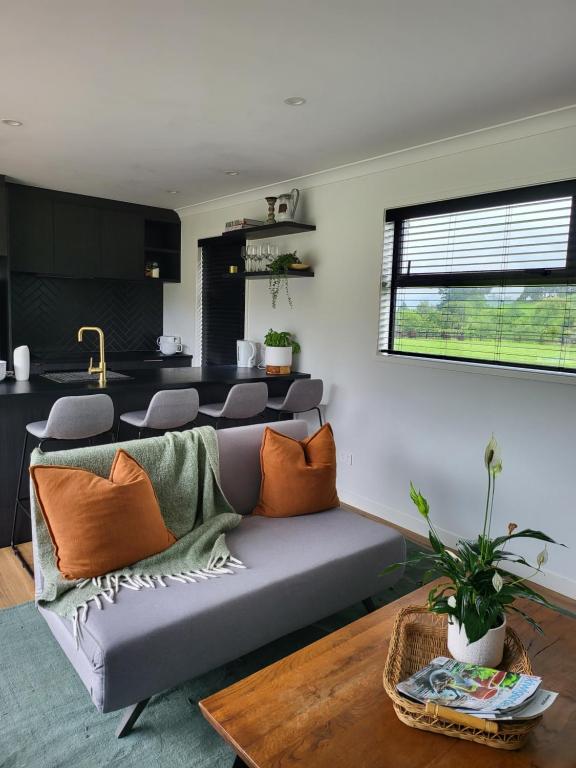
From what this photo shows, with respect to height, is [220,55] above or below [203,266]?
above

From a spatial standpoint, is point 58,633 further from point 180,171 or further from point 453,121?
point 180,171

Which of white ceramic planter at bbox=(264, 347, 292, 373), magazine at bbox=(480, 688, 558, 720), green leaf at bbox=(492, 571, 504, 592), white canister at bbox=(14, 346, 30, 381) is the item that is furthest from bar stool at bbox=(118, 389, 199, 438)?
magazine at bbox=(480, 688, 558, 720)

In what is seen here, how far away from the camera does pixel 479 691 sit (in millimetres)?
1430

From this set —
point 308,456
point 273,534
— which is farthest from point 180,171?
point 273,534

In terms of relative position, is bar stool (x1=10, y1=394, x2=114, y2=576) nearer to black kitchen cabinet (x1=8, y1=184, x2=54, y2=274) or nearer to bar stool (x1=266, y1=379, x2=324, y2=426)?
bar stool (x1=266, y1=379, x2=324, y2=426)

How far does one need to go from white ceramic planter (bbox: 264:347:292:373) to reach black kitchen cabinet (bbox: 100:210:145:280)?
2.21 metres

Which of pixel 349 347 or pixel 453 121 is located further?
pixel 349 347

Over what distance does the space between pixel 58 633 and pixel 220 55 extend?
94.6 inches

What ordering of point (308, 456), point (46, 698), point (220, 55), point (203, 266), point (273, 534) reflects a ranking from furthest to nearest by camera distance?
1. point (203, 266)
2. point (308, 456)
3. point (273, 534)
4. point (220, 55)
5. point (46, 698)

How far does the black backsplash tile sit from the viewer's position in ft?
18.7

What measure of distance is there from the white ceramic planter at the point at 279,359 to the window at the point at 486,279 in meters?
0.85

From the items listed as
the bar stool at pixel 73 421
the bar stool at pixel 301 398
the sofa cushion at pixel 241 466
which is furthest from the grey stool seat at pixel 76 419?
the bar stool at pixel 301 398

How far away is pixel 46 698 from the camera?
6.79 feet

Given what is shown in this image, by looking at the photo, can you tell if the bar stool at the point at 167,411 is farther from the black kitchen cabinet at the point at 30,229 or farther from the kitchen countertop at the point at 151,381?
the black kitchen cabinet at the point at 30,229
